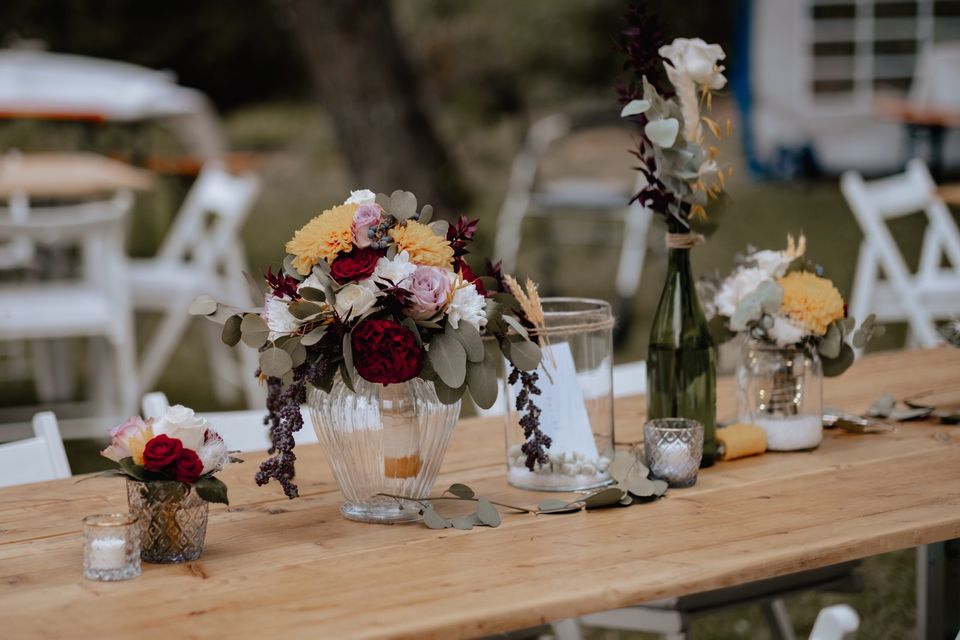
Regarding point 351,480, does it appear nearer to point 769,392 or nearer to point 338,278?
point 338,278

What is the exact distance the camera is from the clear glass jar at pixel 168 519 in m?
1.54

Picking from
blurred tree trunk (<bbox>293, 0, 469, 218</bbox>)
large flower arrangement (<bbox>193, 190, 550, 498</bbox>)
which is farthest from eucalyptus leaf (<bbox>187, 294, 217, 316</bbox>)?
blurred tree trunk (<bbox>293, 0, 469, 218</bbox>)

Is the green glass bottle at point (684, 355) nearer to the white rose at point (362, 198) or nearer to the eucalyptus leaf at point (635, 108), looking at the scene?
the eucalyptus leaf at point (635, 108)

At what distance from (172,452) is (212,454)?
0.18 ft

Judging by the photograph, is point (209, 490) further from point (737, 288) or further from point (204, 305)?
point (737, 288)

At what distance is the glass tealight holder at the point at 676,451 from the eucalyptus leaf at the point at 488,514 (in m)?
0.28

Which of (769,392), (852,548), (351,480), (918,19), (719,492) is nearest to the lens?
(852,548)

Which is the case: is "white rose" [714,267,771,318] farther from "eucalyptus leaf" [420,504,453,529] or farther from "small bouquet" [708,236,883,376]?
"eucalyptus leaf" [420,504,453,529]

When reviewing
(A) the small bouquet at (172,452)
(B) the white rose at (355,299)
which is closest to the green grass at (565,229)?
(B) the white rose at (355,299)

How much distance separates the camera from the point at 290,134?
14.0 meters

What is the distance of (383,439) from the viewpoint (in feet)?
5.53

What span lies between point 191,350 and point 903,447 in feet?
17.6

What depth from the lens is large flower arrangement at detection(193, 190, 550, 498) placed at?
5.27 feet

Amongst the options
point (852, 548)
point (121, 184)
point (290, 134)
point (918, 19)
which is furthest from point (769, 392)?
point (290, 134)
